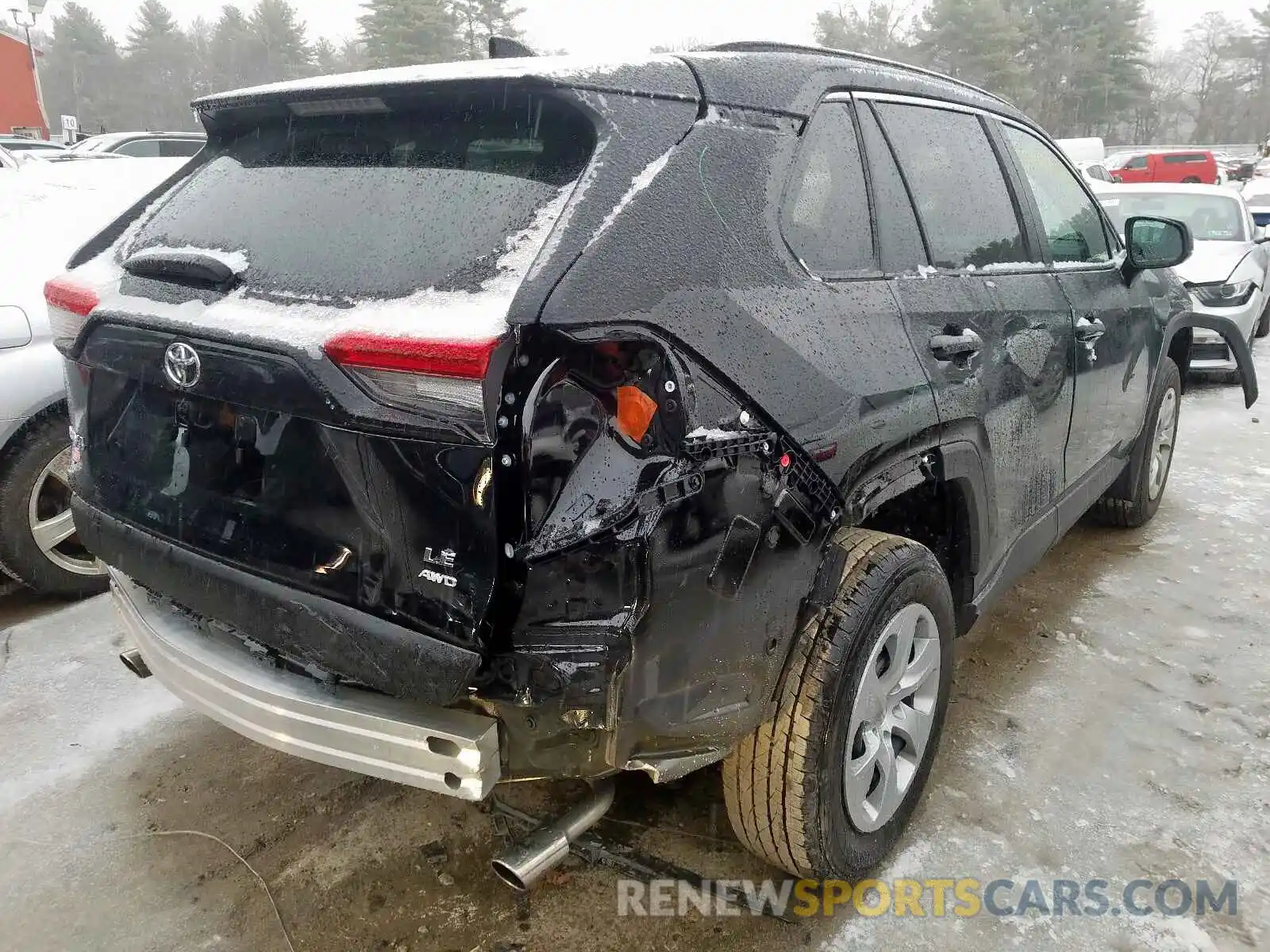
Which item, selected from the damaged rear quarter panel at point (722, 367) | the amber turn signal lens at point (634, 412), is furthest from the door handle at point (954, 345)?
the amber turn signal lens at point (634, 412)

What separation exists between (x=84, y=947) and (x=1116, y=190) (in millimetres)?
10171

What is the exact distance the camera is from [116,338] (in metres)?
1.97

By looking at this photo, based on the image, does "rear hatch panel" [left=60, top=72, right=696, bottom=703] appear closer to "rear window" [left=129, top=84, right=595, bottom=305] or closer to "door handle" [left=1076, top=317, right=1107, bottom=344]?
"rear window" [left=129, top=84, right=595, bottom=305]

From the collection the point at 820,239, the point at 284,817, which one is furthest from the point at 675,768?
the point at 284,817

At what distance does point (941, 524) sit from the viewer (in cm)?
257

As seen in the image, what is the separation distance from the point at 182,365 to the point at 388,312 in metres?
0.53

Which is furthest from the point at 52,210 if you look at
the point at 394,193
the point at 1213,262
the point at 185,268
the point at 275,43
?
the point at 275,43

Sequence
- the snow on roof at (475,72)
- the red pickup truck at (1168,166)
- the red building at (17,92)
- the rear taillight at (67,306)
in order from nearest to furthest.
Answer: the snow on roof at (475,72) → the rear taillight at (67,306) → the red pickup truck at (1168,166) → the red building at (17,92)

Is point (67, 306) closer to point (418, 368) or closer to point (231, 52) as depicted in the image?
point (418, 368)

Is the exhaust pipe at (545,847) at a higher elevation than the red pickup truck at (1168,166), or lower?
lower

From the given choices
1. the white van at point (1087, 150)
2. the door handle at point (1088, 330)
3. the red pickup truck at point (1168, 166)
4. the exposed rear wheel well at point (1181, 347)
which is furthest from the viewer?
the red pickup truck at point (1168, 166)

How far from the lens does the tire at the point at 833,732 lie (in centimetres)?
194

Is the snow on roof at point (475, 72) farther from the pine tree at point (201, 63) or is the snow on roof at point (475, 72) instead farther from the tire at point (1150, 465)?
the pine tree at point (201, 63)

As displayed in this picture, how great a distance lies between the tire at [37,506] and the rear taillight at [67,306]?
1549 mm
